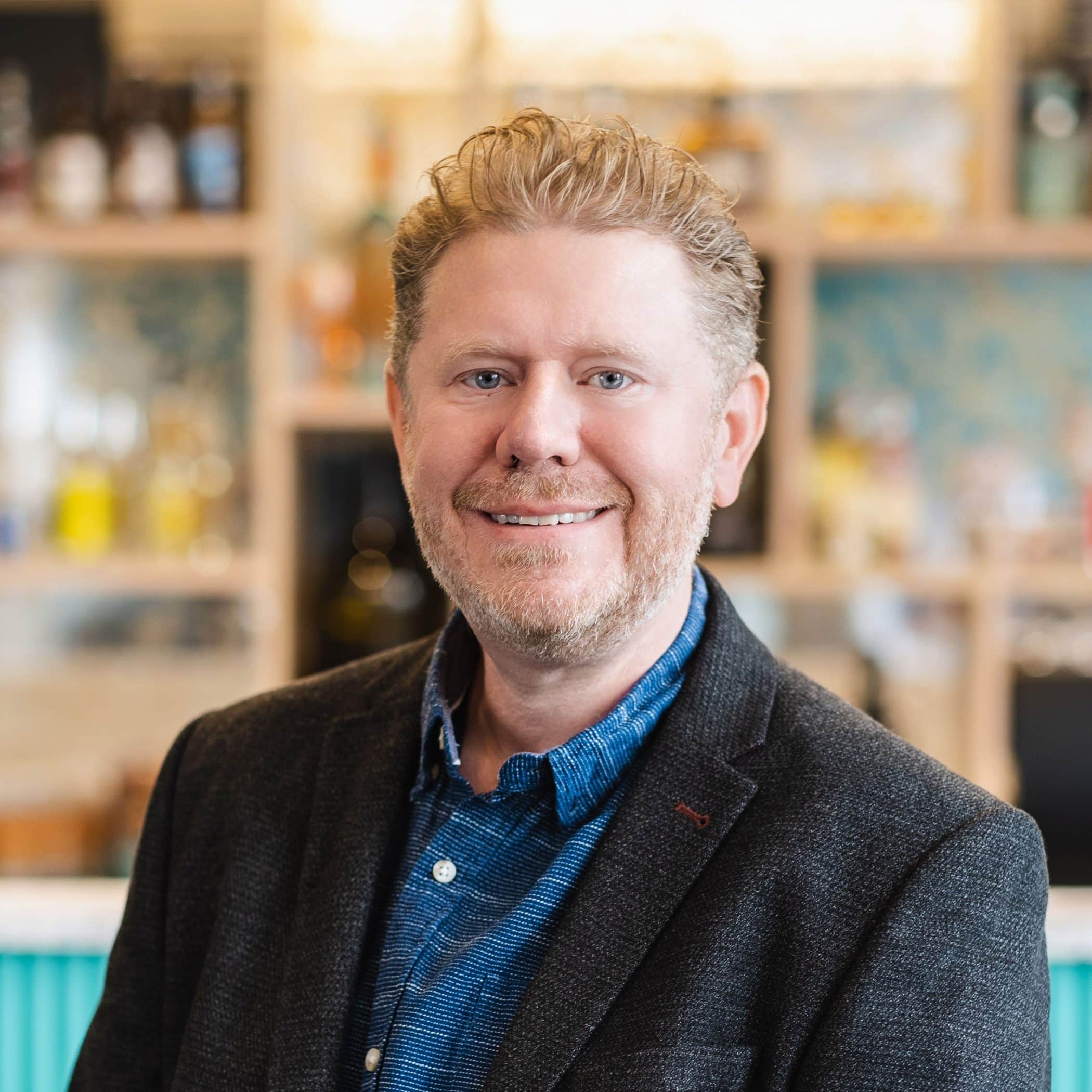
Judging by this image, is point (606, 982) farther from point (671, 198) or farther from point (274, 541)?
point (274, 541)

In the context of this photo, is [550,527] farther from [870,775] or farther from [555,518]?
[870,775]

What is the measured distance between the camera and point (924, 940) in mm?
756

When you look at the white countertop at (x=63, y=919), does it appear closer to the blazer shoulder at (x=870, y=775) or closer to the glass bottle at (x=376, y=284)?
the blazer shoulder at (x=870, y=775)

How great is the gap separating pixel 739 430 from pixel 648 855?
31 centimetres

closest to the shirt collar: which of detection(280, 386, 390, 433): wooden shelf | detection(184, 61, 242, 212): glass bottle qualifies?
detection(280, 386, 390, 433): wooden shelf

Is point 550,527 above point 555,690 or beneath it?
above

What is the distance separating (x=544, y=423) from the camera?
847mm

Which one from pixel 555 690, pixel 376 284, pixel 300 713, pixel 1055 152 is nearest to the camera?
pixel 555 690

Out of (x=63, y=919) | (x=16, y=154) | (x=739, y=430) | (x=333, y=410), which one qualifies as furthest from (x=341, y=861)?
(x=16, y=154)

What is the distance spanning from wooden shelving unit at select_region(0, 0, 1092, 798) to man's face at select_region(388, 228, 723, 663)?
123cm

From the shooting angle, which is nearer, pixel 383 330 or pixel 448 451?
pixel 448 451

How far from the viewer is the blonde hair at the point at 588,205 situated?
0.86 m

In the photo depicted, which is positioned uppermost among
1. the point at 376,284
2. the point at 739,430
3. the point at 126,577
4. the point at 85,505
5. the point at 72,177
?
the point at 72,177

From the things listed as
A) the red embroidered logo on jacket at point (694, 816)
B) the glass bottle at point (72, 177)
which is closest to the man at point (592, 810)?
the red embroidered logo on jacket at point (694, 816)
